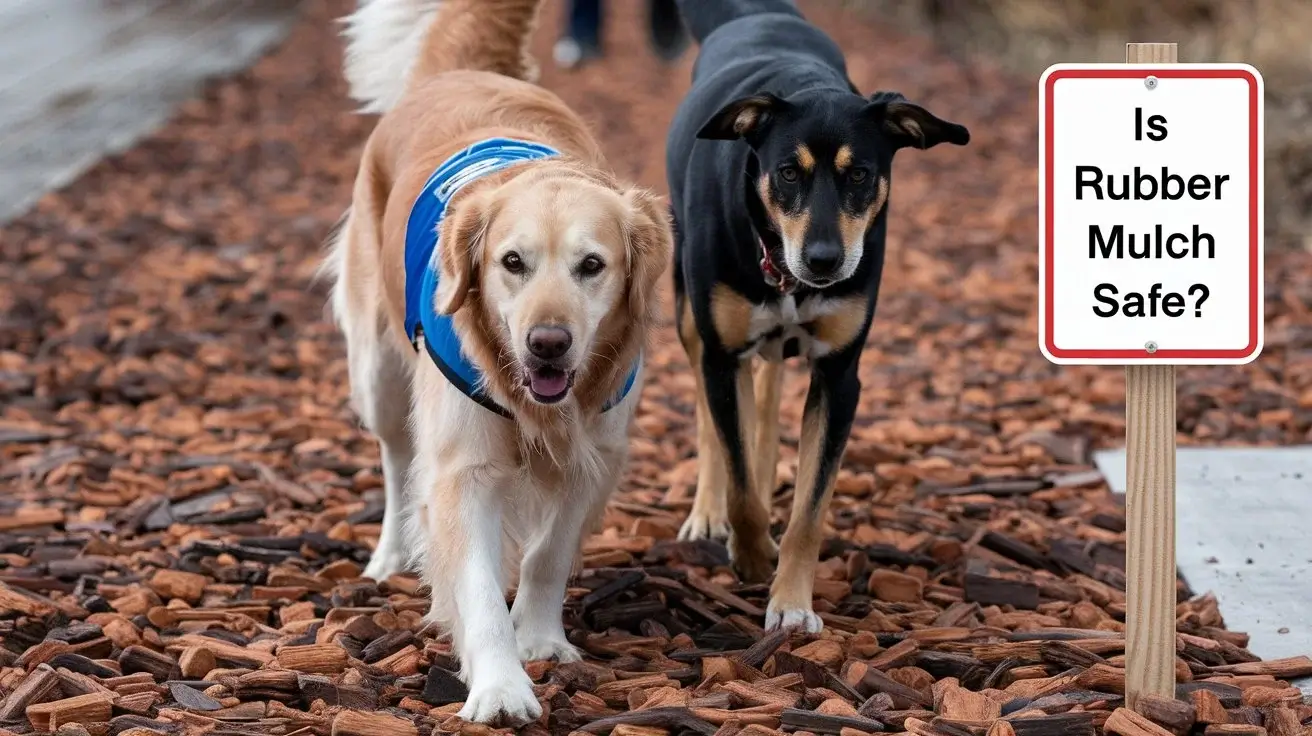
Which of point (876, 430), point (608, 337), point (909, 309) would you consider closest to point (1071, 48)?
point (909, 309)

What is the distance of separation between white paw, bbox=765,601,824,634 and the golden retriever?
0.55 m

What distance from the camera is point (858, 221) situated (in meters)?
4.09

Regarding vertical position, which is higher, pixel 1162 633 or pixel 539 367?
pixel 539 367

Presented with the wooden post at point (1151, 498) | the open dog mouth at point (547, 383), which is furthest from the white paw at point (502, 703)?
the wooden post at point (1151, 498)

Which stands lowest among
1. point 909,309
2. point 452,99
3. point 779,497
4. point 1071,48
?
point 779,497

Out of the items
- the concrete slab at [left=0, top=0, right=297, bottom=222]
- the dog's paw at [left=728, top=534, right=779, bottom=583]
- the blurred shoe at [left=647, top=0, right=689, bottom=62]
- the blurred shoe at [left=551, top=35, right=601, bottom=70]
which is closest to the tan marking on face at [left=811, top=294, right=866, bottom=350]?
the dog's paw at [left=728, top=534, right=779, bottom=583]

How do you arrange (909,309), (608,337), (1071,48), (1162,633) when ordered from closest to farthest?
(1162,633) → (608,337) → (909,309) → (1071,48)

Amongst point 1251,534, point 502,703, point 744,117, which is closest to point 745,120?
point 744,117

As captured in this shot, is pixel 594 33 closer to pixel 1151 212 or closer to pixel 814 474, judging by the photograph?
pixel 814 474

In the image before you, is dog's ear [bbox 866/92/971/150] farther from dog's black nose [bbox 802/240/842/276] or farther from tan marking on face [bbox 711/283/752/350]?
tan marking on face [bbox 711/283/752/350]

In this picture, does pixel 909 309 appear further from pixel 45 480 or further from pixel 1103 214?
pixel 1103 214

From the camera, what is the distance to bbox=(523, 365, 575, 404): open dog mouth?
358 centimetres

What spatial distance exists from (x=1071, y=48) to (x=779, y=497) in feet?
30.4

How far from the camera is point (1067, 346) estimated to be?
314 centimetres
